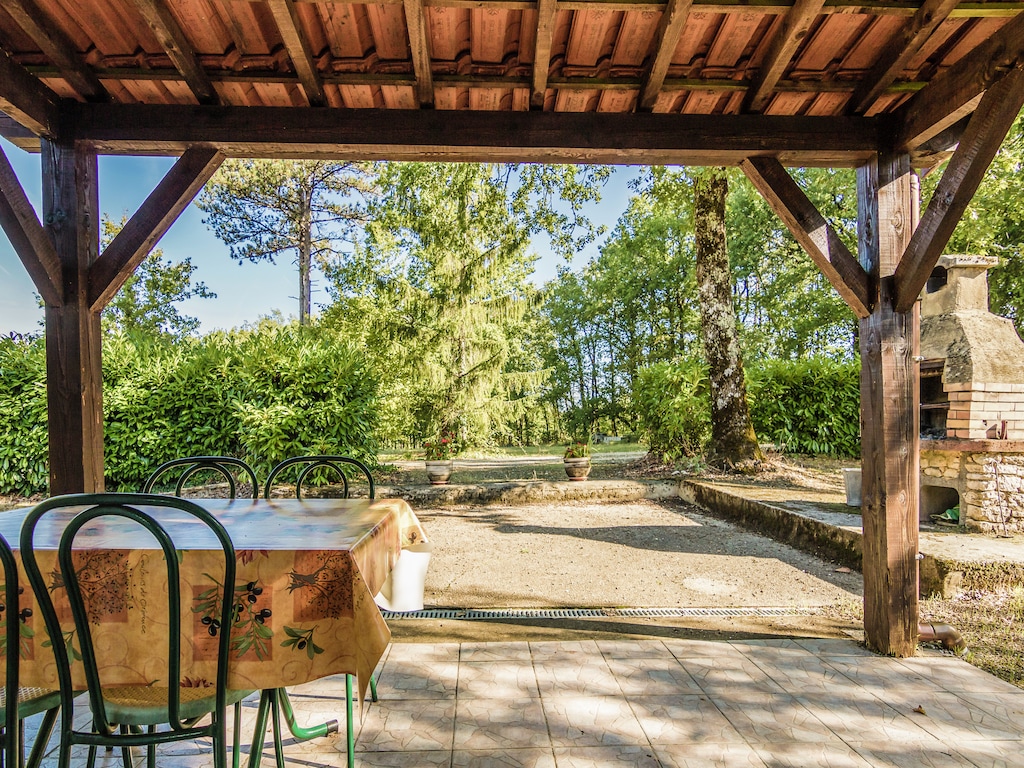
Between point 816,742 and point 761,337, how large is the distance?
61.8ft

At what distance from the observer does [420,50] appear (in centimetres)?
254

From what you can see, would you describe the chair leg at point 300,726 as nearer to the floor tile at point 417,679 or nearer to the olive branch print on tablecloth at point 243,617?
→ the floor tile at point 417,679

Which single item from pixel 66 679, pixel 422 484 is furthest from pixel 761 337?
pixel 66 679

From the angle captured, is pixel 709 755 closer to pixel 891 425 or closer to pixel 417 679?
pixel 417 679

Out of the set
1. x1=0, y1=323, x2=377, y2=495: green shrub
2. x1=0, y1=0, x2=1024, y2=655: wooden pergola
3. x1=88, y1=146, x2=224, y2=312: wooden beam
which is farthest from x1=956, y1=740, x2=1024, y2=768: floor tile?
x1=0, y1=323, x2=377, y2=495: green shrub

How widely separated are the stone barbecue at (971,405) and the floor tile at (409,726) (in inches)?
177

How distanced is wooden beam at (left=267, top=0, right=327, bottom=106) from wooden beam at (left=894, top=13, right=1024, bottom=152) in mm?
2691

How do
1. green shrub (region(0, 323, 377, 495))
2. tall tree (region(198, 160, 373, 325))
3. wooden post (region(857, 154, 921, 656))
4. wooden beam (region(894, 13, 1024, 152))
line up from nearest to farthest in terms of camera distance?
wooden beam (region(894, 13, 1024, 152)), wooden post (region(857, 154, 921, 656)), green shrub (region(0, 323, 377, 495)), tall tree (region(198, 160, 373, 325))

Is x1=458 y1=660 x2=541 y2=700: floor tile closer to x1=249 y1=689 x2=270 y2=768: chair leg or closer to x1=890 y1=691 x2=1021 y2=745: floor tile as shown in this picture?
x1=249 y1=689 x2=270 y2=768: chair leg

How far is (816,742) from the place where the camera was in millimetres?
2189

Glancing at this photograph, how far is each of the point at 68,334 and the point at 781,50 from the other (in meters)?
3.36

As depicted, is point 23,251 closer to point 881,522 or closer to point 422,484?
point 881,522

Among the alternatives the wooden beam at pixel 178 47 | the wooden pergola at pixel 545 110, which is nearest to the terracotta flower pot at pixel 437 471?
the wooden pergola at pixel 545 110

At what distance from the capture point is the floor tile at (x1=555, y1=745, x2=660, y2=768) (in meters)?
2.05
